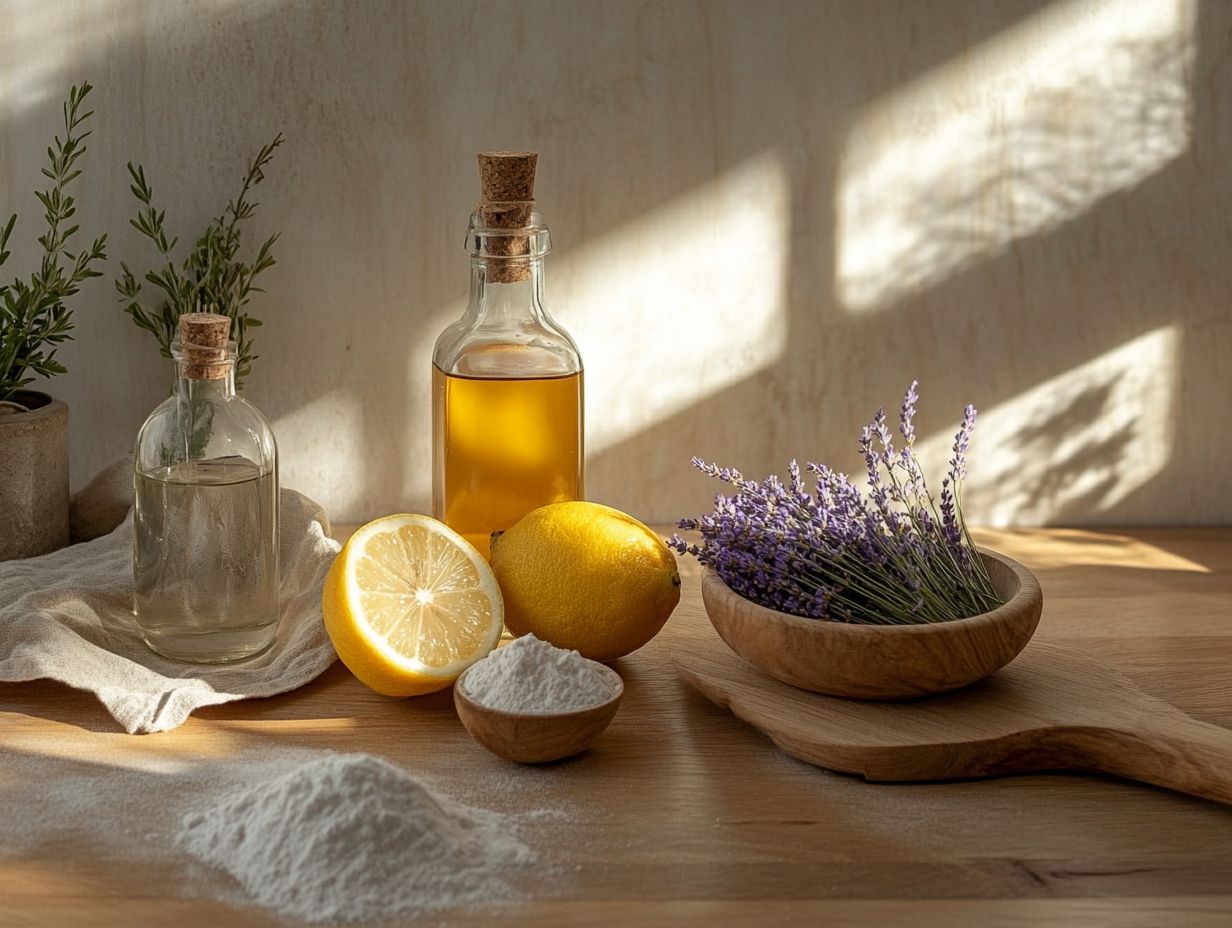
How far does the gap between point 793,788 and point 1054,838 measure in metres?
0.15

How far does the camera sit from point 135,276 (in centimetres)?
125

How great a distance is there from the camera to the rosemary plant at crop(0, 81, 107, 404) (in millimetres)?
1131

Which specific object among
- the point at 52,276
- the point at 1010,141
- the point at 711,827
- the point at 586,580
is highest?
the point at 1010,141

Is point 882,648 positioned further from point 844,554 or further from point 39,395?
point 39,395

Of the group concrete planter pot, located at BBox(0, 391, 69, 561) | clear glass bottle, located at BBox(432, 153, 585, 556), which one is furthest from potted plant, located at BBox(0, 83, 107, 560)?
clear glass bottle, located at BBox(432, 153, 585, 556)

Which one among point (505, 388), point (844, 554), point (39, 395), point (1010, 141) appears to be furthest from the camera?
point (1010, 141)

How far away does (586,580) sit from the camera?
0.94m

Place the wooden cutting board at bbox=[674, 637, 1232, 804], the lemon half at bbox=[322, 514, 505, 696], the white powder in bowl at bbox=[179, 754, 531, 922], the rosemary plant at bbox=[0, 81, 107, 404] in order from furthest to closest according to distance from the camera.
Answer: the rosemary plant at bbox=[0, 81, 107, 404] < the lemon half at bbox=[322, 514, 505, 696] < the wooden cutting board at bbox=[674, 637, 1232, 804] < the white powder in bowl at bbox=[179, 754, 531, 922]

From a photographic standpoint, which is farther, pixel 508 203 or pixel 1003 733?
pixel 508 203

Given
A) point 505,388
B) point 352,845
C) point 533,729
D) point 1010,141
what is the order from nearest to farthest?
point 352,845 → point 533,729 → point 505,388 → point 1010,141

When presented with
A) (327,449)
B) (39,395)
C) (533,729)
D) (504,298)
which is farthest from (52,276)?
(533,729)

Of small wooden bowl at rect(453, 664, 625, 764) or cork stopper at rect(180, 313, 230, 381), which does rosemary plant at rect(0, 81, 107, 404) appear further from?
small wooden bowl at rect(453, 664, 625, 764)

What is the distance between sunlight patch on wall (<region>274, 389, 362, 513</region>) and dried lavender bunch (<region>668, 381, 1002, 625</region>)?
444 mm

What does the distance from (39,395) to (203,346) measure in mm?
308
